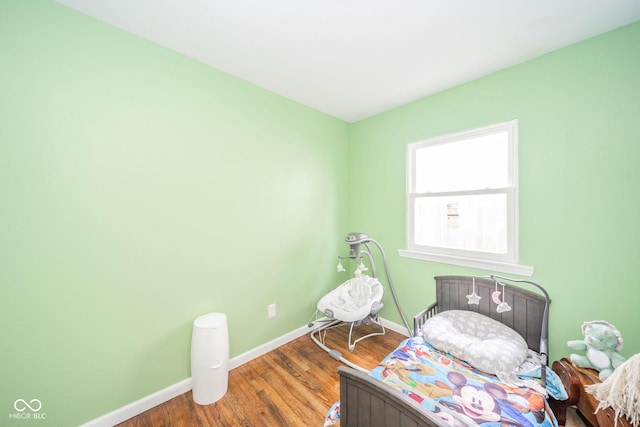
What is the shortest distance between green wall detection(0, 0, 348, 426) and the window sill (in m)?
1.56

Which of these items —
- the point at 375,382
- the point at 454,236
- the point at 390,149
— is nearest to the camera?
the point at 375,382

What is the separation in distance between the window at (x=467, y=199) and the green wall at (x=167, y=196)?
10 centimetres

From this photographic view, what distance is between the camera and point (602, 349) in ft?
4.38

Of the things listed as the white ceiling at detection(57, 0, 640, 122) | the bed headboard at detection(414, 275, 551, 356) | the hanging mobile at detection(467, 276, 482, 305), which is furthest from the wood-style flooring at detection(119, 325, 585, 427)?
the white ceiling at detection(57, 0, 640, 122)

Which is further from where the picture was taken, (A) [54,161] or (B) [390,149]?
(B) [390,149]

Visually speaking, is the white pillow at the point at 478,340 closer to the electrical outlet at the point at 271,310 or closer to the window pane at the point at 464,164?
the window pane at the point at 464,164

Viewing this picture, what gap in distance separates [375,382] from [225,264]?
1484 mm

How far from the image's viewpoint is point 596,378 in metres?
1.27

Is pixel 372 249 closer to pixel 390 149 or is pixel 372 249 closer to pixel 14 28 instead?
pixel 390 149

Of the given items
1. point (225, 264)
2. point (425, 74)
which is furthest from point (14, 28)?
point (425, 74)

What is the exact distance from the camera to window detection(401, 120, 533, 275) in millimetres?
1885

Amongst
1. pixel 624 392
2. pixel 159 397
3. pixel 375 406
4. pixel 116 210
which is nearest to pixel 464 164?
pixel 624 392

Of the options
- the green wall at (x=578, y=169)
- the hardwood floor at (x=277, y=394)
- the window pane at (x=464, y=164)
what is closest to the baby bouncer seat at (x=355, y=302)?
the hardwood floor at (x=277, y=394)

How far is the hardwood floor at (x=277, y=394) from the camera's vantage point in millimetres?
1482
